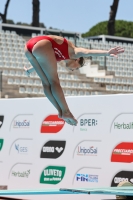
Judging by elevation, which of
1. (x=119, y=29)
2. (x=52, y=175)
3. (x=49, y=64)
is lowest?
(x=52, y=175)

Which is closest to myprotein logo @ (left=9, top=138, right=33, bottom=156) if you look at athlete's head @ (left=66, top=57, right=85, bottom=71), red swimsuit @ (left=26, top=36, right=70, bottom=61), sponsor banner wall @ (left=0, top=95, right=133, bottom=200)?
sponsor banner wall @ (left=0, top=95, right=133, bottom=200)

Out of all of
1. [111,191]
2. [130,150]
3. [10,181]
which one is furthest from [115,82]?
[111,191]

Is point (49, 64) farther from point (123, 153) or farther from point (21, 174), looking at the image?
point (21, 174)

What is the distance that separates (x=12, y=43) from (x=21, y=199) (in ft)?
36.1

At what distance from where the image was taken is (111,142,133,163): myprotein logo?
7.61 metres

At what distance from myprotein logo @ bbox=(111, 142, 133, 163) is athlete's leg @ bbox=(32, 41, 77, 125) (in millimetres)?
2168

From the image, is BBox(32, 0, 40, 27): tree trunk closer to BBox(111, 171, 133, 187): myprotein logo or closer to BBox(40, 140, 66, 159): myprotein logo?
BBox(40, 140, 66, 159): myprotein logo

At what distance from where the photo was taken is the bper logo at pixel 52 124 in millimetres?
8648

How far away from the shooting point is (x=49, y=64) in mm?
5492

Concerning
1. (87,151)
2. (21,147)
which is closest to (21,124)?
(21,147)

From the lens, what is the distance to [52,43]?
217 inches

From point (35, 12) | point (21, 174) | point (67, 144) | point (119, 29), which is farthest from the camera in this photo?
point (119, 29)

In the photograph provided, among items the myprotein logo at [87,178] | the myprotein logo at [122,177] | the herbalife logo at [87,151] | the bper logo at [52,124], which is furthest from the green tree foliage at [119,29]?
the myprotein logo at [122,177]

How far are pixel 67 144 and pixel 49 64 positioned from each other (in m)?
3.23
